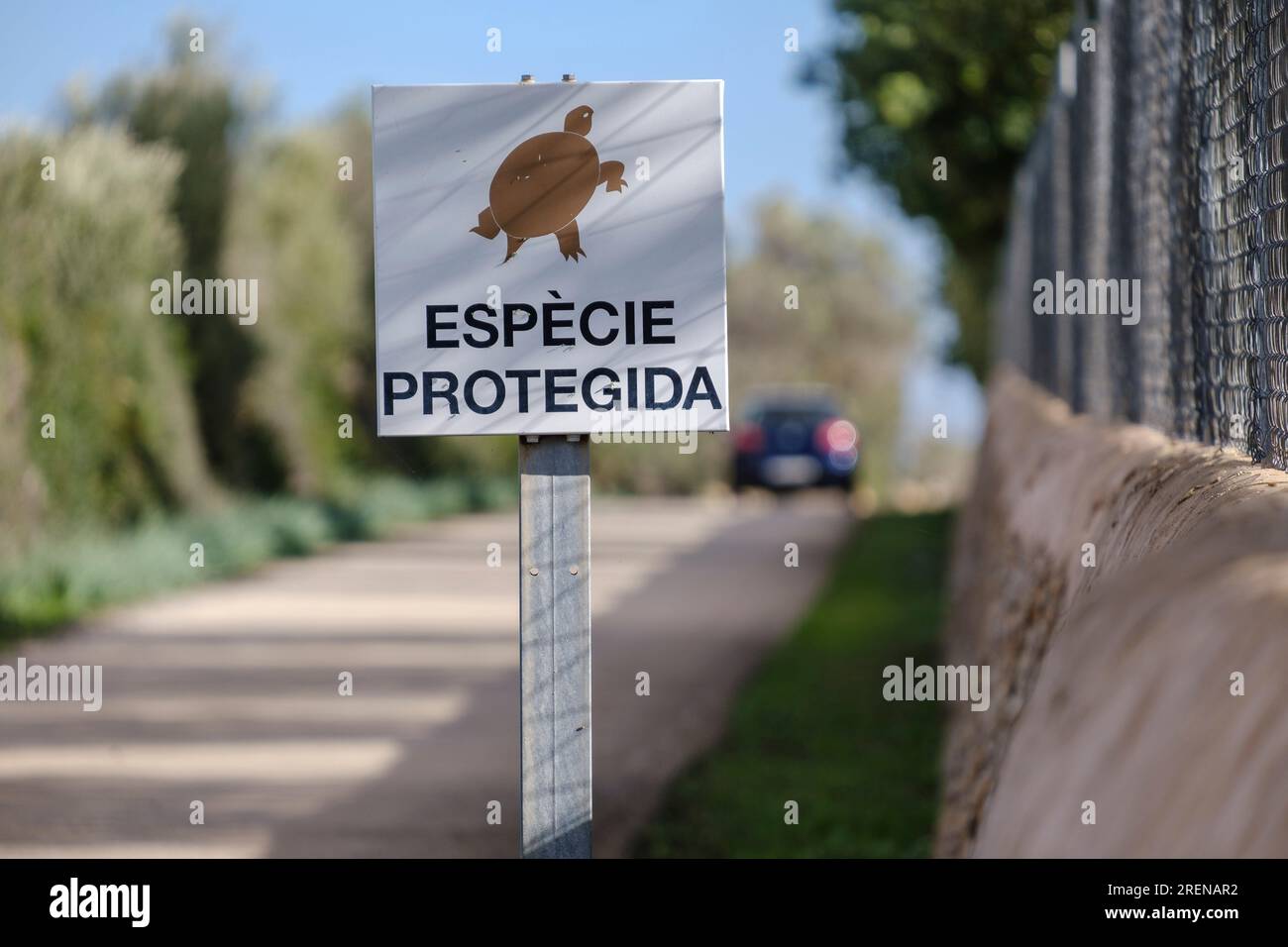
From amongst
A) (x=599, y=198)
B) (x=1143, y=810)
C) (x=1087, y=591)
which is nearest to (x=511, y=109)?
(x=599, y=198)

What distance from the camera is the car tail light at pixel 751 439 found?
24.4 metres

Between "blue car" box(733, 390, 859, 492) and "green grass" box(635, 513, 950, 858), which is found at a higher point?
"blue car" box(733, 390, 859, 492)

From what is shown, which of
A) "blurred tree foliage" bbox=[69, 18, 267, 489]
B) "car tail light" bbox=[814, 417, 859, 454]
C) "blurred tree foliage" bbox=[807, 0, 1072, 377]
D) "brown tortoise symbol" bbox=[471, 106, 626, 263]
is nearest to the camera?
"brown tortoise symbol" bbox=[471, 106, 626, 263]

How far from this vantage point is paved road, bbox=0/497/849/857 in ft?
20.7

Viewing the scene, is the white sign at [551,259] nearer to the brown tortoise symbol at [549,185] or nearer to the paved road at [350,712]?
the brown tortoise symbol at [549,185]

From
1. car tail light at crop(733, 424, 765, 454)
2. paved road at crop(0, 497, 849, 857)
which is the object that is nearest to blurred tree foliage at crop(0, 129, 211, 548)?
paved road at crop(0, 497, 849, 857)

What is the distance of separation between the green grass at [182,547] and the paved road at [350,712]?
0.30 m

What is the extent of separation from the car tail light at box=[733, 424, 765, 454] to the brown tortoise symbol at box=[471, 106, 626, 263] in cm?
2133

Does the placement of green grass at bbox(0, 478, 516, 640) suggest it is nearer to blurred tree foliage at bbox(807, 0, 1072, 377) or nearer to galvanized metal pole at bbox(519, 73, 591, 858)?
blurred tree foliage at bbox(807, 0, 1072, 377)

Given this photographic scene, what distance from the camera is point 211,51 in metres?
17.6

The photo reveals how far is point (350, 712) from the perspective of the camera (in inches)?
342

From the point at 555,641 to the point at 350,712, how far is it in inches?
227

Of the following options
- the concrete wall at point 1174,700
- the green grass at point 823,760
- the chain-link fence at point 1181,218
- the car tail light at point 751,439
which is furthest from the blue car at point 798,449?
the concrete wall at point 1174,700

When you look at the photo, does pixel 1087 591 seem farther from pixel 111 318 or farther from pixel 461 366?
Result: pixel 111 318
